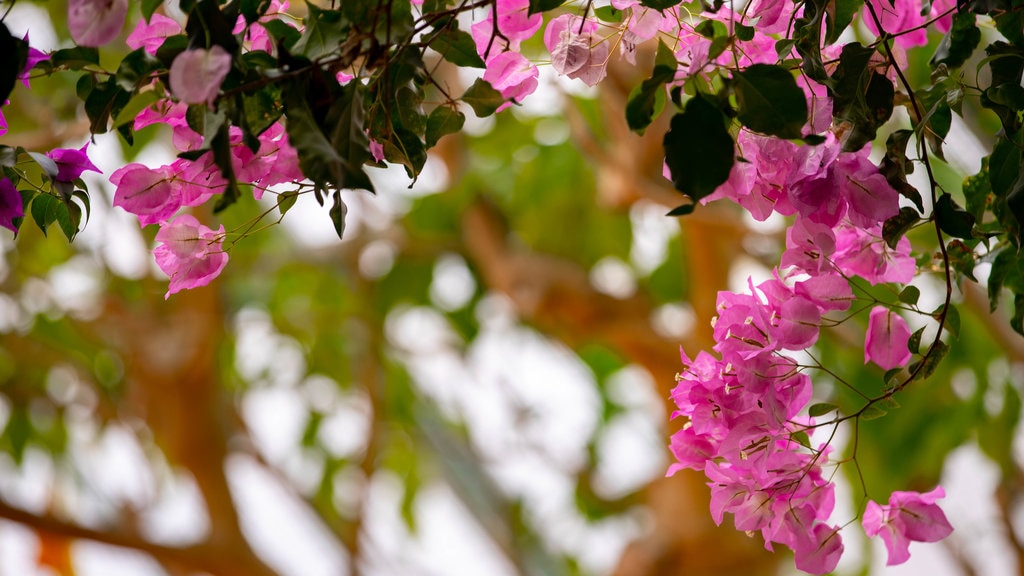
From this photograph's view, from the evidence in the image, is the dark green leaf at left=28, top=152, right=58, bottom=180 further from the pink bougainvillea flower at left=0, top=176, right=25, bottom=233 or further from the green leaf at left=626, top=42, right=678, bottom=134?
the green leaf at left=626, top=42, right=678, bottom=134

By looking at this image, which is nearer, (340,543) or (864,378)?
(864,378)

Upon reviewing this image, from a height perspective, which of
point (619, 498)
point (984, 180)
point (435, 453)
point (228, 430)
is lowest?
point (435, 453)

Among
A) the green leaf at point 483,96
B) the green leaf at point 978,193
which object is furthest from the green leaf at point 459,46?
the green leaf at point 978,193

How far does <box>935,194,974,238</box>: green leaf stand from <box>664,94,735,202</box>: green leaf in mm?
118

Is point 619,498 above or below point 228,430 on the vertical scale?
below

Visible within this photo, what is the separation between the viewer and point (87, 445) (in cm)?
259

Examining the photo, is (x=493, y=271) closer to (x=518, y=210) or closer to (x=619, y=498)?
(x=518, y=210)

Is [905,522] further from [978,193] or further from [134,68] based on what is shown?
[134,68]

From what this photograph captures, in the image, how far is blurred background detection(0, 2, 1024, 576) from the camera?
1.48 m

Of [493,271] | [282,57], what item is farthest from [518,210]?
[282,57]

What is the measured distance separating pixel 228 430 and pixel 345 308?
12.7 inches

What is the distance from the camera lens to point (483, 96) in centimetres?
42

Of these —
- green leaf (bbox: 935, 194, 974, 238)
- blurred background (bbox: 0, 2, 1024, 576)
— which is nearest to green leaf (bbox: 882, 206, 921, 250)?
green leaf (bbox: 935, 194, 974, 238)

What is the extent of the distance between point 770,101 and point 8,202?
279 millimetres
